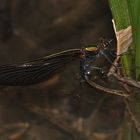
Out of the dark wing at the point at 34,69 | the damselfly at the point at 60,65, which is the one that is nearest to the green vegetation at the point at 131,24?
the damselfly at the point at 60,65

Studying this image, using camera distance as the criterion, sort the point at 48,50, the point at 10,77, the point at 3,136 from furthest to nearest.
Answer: the point at 48,50 < the point at 3,136 < the point at 10,77

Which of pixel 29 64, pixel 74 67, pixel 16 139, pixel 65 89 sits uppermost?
pixel 29 64

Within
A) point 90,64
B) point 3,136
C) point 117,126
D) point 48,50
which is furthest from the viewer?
point 48,50

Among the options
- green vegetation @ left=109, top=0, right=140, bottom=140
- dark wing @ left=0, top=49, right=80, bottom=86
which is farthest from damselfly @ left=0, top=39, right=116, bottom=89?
green vegetation @ left=109, top=0, right=140, bottom=140

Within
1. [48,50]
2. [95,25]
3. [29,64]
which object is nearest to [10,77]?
[29,64]

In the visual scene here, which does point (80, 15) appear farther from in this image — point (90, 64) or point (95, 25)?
point (90, 64)

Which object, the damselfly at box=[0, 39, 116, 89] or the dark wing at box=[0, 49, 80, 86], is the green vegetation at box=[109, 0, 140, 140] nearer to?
the damselfly at box=[0, 39, 116, 89]

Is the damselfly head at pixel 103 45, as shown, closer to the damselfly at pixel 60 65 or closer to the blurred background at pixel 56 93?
the damselfly at pixel 60 65
